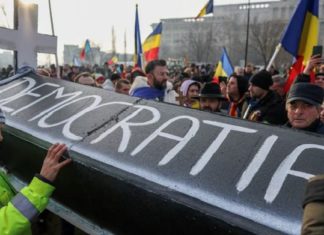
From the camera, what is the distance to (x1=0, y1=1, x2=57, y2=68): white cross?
4324 millimetres

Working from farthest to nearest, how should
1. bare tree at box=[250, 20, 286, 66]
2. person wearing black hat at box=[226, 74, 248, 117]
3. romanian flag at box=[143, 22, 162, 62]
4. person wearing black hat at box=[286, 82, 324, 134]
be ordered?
bare tree at box=[250, 20, 286, 66]
romanian flag at box=[143, 22, 162, 62]
person wearing black hat at box=[226, 74, 248, 117]
person wearing black hat at box=[286, 82, 324, 134]

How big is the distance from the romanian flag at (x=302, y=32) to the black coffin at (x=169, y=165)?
143 inches

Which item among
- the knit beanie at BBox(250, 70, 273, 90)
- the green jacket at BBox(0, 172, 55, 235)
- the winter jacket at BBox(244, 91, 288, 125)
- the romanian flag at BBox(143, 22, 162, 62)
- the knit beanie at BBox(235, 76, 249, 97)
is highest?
the romanian flag at BBox(143, 22, 162, 62)

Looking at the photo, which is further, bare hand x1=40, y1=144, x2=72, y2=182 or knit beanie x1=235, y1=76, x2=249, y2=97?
knit beanie x1=235, y1=76, x2=249, y2=97

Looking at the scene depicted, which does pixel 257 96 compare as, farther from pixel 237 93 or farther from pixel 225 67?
pixel 225 67

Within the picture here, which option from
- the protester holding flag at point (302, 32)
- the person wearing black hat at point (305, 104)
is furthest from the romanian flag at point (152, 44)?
the person wearing black hat at point (305, 104)

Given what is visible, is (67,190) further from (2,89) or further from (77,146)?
(2,89)

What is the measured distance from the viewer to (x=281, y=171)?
181 centimetres

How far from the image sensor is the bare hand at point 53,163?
2.07 m

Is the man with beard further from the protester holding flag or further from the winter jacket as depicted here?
the protester holding flag

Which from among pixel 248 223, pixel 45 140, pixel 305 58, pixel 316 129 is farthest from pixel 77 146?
pixel 305 58

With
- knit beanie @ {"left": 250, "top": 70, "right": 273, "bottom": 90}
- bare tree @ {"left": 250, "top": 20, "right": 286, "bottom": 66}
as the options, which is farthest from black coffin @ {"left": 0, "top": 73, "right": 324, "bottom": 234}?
bare tree @ {"left": 250, "top": 20, "right": 286, "bottom": 66}

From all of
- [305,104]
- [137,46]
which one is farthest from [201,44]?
[305,104]

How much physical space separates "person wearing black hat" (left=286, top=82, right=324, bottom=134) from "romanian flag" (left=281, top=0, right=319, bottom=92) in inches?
119
